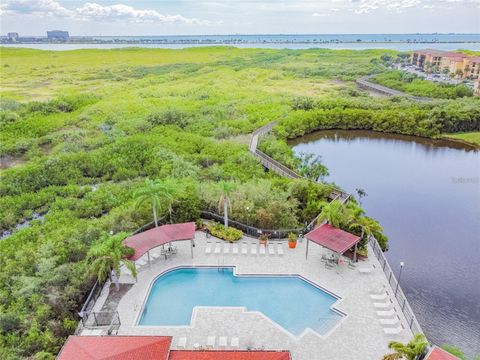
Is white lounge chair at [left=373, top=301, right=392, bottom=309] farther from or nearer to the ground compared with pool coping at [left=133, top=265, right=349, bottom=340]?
farther from the ground

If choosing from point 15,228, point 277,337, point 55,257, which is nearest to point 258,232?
point 277,337

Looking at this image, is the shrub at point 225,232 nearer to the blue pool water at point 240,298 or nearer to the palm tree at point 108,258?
the blue pool water at point 240,298

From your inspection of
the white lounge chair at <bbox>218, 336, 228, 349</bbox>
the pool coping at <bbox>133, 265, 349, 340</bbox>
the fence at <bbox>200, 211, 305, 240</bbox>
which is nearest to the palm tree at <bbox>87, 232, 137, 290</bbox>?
the pool coping at <bbox>133, 265, 349, 340</bbox>

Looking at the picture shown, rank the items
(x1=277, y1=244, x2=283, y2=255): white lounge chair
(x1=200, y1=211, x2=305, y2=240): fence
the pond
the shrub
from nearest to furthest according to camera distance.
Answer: the pond
(x1=277, y1=244, x2=283, y2=255): white lounge chair
the shrub
(x1=200, y1=211, x2=305, y2=240): fence

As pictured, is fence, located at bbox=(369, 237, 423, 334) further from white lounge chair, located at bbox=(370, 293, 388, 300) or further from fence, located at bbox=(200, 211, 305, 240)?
fence, located at bbox=(200, 211, 305, 240)

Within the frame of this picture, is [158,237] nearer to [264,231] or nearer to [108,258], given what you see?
[108,258]

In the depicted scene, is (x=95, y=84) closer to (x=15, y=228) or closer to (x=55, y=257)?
(x=15, y=228)

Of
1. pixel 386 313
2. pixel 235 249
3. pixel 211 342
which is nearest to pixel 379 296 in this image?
pixel 386 313
